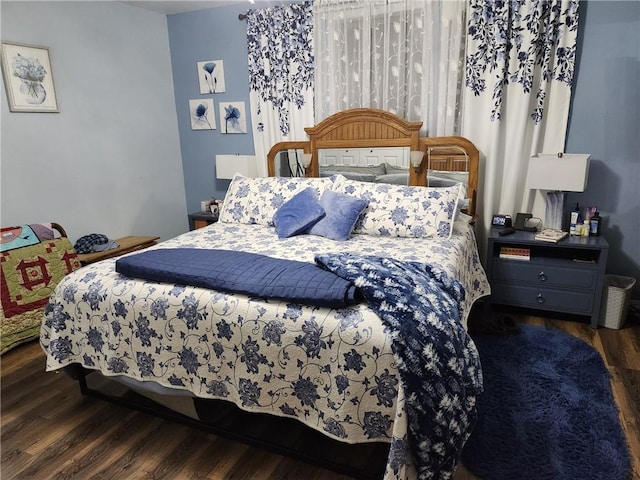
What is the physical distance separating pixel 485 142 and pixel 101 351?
276 cm

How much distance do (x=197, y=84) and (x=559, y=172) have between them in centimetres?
316

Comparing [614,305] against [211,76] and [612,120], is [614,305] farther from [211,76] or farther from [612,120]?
[211,76]

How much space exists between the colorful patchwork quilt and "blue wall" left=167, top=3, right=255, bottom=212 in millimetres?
1551

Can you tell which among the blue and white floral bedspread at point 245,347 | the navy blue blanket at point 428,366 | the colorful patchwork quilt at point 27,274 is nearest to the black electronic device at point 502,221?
the blue and white floral bedspread at point 245,347

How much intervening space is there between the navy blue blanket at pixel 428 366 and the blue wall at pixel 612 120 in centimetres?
202

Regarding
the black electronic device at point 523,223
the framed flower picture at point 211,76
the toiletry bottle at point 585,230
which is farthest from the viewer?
the framed flower picture at point 211,76

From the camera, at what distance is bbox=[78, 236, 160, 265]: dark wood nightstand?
10.3ft

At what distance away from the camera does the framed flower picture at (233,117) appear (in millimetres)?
3875

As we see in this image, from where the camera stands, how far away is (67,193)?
3.27 metres

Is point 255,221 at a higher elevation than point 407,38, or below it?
A: below

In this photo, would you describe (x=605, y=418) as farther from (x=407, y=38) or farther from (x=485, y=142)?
(x=407, y=38)

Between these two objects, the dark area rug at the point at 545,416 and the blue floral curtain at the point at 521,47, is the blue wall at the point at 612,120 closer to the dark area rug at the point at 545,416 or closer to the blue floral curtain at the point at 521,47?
the blue floral curtain at the point at 521,47

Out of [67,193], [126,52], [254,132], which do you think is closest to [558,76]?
[254,132]

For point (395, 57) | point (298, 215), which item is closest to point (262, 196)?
point (298, 215)
